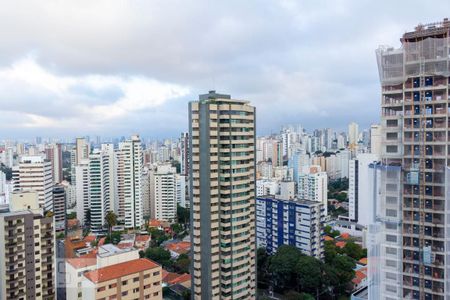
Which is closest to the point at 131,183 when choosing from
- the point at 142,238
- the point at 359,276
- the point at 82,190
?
the point at 82,190

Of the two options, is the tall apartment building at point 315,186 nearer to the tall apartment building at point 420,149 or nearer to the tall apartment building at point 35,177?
the tall apartment building at point 35,177

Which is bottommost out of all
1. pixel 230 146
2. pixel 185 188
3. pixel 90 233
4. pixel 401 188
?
pixel 90 233

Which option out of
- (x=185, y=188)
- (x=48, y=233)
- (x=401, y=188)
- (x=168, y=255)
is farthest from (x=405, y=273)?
(x=185, y=188)

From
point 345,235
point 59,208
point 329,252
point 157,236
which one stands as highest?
point 59,208

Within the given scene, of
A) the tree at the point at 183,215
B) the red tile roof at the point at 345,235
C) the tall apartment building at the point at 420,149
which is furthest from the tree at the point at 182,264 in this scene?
the tall apartment building at the point at 420,149

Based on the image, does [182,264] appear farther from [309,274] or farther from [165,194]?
[165,194]

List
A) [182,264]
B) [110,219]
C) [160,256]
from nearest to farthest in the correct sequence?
[182,264], [160,256], [110,219]

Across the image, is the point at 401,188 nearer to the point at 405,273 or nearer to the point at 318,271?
the point at 405,273
